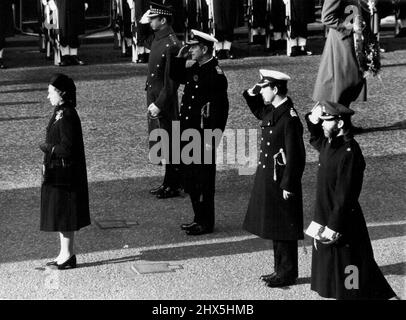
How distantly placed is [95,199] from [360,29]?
12.6 ft

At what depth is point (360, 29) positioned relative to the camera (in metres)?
13.5

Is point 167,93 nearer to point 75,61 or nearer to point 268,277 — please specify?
point 268,277

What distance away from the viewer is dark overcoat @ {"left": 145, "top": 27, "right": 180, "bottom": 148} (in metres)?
11.5

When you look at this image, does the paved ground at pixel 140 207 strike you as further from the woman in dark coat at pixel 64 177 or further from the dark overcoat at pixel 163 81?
the dark overcoat at pixel 163 81

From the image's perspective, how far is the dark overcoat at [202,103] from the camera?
10.5 metres

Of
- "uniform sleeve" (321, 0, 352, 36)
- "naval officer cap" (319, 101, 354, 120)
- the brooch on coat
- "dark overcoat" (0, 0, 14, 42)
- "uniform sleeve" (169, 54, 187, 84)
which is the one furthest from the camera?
"dark overcoat" (0, 0, 14, 42)

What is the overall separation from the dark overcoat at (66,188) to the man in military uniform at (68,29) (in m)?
10.3

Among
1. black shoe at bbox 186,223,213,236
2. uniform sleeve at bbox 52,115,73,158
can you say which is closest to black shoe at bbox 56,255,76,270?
uniform sleeve at bbox 52,115,73,158

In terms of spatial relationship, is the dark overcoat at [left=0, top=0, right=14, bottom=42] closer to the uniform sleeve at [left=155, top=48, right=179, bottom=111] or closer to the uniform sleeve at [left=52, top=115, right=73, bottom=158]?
the uniform sleeve at [left=155, top=48, right=179, bottom=111]

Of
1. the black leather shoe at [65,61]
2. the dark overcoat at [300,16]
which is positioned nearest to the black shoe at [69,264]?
the black leather shoe at [65,61]

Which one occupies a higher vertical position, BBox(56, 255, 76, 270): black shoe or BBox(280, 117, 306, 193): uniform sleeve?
BBox(280, 117, 306, 193): uniform sleeve

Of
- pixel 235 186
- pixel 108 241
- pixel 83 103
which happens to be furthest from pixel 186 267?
pixel 83 103

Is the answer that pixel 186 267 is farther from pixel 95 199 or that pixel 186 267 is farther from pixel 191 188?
pixel 95 199

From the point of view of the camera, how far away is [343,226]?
8164 mm
